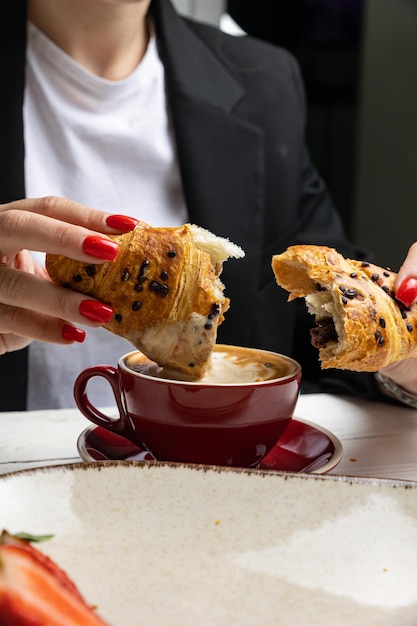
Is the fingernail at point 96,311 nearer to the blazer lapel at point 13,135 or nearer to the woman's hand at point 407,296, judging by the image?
the woman's hand at point 407,296

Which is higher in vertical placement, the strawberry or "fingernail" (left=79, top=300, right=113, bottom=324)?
"fingernail" (left=79, top=300, right=113, bottom=324)

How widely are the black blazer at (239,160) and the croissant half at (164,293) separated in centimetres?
73

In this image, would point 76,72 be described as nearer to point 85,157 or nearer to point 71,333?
point 85,157

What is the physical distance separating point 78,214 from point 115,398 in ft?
0.73

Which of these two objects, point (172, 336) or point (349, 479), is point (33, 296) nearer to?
point (172, 336)

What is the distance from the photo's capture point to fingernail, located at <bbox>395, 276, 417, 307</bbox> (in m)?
0.92

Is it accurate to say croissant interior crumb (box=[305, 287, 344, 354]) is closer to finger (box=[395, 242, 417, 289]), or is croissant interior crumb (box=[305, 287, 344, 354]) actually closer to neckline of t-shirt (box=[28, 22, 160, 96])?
finger (box=[395, 242, 417, 289])

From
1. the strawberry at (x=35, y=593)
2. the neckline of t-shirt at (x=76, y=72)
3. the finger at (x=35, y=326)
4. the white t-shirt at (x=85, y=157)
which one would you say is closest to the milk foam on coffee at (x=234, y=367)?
the finger at (x=35, y=326)

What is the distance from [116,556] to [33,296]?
385 mm

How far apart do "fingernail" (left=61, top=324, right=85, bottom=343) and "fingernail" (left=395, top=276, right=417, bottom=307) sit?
0.40 metres

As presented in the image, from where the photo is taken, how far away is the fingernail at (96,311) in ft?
2.71

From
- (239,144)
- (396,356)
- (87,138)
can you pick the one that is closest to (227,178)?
(239,144)

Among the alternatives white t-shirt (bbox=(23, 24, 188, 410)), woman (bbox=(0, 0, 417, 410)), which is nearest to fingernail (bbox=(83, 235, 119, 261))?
woman (bbox=(0, 0, 417, 410))

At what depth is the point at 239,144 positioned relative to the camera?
5.70 ft
